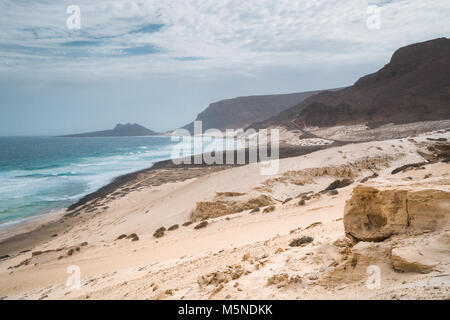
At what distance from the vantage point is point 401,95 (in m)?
60.4

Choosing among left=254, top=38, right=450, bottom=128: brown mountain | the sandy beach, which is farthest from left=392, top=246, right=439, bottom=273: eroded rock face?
left=254, top=38, right=450, bottom=128: brown mountain

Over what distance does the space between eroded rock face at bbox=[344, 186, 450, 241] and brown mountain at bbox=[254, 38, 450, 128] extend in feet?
182

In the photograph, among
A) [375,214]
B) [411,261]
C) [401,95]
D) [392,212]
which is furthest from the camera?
[401,95]

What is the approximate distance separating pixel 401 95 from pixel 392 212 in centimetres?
6840

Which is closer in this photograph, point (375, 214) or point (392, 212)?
point (392, 212)

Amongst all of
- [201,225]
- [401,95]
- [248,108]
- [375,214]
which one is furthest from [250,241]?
[248,108]

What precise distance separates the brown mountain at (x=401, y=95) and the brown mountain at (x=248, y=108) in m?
99.8

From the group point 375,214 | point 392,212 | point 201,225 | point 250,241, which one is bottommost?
point 201,225

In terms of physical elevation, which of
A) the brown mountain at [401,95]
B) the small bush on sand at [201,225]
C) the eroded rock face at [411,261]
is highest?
the brown mountain at [401,95]

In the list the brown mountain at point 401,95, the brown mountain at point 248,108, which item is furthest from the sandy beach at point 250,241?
the brown mountain at point 248,108

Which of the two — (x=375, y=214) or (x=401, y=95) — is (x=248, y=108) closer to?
(x=401, y=95)

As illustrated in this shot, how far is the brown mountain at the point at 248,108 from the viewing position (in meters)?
176

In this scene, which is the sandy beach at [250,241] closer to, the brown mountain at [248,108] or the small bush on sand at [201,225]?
the small bush on sand at [201,225]
